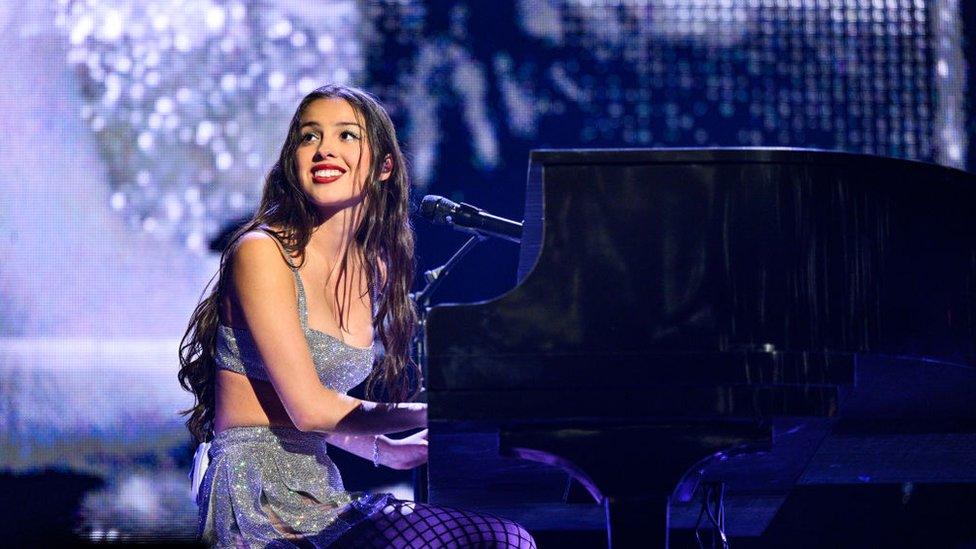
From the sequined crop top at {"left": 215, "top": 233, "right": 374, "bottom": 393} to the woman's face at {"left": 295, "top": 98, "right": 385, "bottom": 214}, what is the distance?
210 millimetres

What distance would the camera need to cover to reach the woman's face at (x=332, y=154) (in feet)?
7.34

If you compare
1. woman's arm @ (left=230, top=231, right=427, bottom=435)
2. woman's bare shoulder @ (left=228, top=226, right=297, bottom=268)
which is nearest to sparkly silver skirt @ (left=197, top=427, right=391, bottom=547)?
woman's arm @ (left=230, top=231, right=427, bottom=435)

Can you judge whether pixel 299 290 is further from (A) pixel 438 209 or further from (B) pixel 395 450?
(A) pixel 438 209

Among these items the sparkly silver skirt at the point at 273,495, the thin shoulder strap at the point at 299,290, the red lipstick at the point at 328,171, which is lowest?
the sparkly silver skirt at the point at 273,495

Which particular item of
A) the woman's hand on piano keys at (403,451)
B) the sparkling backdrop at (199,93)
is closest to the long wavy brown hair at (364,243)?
the woman's hand on piano keys at (403,451)

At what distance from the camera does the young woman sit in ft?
6.40

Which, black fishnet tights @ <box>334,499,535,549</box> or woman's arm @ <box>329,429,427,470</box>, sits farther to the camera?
woman's arm @ <box>329,429,427,470</box>

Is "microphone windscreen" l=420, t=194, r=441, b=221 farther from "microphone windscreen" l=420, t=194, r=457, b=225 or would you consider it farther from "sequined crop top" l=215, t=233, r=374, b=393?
"sequined crop top" l=215, t=233, r=374, b=393

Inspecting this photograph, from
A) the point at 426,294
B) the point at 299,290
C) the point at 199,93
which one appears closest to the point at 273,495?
the point at 299,290

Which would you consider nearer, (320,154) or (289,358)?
(289,358)

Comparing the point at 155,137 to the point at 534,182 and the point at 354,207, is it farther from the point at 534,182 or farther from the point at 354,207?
the point at 534,182

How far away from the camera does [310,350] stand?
214 centimetres

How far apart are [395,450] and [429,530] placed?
1.07 ft

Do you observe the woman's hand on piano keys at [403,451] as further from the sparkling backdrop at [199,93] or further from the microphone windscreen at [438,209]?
the sparkling backdrop at [199,93]
